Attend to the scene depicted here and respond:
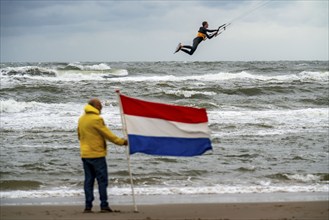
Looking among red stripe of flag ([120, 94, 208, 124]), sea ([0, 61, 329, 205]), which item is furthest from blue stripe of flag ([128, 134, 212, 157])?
sea ([0, 61, 329, 205])

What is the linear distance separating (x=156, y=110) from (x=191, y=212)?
1562 mm

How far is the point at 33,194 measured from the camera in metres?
10.5

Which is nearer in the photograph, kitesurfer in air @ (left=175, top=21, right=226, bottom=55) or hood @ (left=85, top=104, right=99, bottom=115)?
hood @ (left=85, top=104, right=99, bottom=115)

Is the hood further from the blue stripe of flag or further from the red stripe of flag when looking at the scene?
the blue stripe of flag

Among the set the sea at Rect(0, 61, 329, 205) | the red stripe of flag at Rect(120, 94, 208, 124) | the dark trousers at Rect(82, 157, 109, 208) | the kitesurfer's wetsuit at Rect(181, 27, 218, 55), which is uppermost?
the kitesurfer's wetsuit at Rect(181, 27, 218, 55)

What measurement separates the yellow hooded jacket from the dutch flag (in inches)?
13.3

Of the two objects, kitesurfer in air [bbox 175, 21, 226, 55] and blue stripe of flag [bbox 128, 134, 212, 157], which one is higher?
kitesurfer in air [bbox 175, 21, 226, 55]

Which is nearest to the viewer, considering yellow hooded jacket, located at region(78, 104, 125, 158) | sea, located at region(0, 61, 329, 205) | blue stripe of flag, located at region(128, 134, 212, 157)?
yellow hooded jacket, located at region(78, 104, 125, 158)

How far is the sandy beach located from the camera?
8.32 meters

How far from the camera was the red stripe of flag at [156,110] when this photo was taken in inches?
338

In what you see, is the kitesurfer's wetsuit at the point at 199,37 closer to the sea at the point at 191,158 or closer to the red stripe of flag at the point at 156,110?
the sea at the point at 191,158

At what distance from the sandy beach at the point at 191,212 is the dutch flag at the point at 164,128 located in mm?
887

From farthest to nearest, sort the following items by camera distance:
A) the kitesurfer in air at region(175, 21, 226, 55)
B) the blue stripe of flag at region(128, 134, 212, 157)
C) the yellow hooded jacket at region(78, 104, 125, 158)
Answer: the kitesurfer in air at region(175, 21, 226, 55) → the blue stripe of flag at region(128, 134, 212, 157) → the yellow hooded jacket at region(78, 104, 125, 158)

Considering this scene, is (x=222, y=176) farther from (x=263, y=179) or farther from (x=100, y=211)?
(x=100, y=211)
